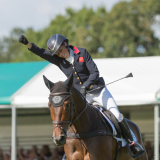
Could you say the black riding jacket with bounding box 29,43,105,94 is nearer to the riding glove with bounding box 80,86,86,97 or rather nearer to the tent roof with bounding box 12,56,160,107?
the riding glove with bounding box 80,86,86,97

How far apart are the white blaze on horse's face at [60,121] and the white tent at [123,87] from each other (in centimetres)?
417

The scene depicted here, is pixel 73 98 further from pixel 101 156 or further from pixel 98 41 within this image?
pixel 98 41

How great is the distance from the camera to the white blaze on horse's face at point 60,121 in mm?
3221

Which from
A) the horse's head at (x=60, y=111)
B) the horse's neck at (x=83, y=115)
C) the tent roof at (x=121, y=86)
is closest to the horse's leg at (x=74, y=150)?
the horse's neck at (x=83, y=115)

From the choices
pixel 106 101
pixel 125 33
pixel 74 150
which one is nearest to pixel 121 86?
pixel 106 101

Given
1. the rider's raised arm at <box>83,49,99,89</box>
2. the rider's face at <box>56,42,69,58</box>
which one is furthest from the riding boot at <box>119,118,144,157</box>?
the rider's face at <box>56,42,69,58</box>

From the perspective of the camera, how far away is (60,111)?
10.9 feet

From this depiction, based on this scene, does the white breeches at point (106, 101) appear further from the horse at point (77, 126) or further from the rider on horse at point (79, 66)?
the horse at point (77, 126)

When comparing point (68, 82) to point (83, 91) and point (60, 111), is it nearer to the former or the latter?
point (60, 111)

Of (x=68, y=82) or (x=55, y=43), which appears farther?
(x=55, y=43)

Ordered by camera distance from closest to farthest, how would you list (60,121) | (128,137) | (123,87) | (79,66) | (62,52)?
(60,121), (62,52), (79,66), (128,137), (123,87)

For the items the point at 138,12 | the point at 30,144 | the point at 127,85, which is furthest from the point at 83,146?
the point at 138,12

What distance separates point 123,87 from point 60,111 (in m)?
4.85

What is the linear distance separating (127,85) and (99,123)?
13.4 ft
